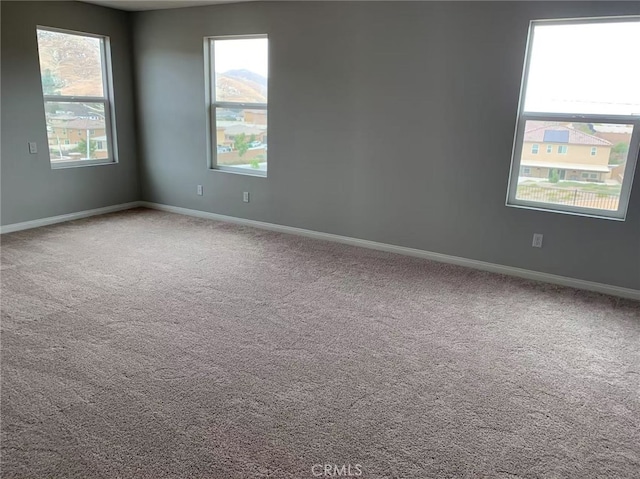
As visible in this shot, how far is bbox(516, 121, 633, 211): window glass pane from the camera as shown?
12.0 ft

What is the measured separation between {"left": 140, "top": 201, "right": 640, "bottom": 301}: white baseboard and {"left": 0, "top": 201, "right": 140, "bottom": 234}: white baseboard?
2.07 ft

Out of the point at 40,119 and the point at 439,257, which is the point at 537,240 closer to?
the point at 439,257

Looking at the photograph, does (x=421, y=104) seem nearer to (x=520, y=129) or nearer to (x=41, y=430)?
(x=520, y=129)

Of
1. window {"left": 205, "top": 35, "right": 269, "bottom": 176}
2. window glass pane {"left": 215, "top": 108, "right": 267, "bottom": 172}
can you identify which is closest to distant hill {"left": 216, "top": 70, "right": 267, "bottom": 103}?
window {"left": 205, "top": 35, "right": 269, "bottom": 176}

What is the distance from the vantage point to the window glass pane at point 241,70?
16.6ft

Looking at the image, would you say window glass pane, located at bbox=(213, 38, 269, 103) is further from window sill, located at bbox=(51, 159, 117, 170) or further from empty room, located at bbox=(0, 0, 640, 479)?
window sill, located at bbox=(51, 159, 117, 170)

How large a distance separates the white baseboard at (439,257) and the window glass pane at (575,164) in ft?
2.10

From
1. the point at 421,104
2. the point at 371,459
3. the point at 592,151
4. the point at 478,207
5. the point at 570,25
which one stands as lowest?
the point at 371,459

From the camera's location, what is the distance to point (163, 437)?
2020 millimetres

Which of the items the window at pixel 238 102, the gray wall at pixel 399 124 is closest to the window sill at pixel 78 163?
the gray wall at pixel 399 124

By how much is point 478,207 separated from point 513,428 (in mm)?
2425

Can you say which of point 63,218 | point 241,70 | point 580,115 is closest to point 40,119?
point 63,218

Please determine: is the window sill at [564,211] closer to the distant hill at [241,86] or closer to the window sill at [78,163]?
the distant hill at [241,86]

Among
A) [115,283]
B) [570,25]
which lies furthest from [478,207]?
[115,283]
